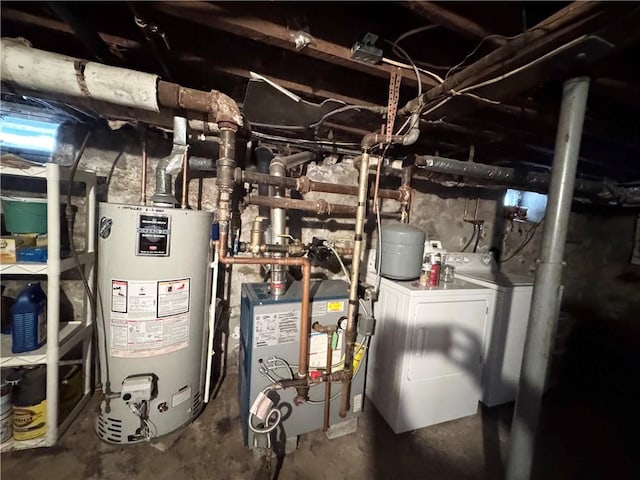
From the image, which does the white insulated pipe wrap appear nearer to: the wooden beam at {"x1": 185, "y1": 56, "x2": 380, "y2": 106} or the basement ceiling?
the basement ceiling

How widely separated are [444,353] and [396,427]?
0.57 metres

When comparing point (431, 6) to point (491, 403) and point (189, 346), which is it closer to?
point (189, 346)

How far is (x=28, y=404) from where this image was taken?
4.46 feet

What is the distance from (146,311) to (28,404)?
85cm

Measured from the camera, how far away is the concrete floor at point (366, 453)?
1.31 metres

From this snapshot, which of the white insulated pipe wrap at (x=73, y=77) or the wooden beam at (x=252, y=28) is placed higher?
the wooden beam at (x=252, y=28)

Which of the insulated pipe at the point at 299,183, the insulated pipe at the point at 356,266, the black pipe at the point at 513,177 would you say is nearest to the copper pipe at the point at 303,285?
the insulated pipe at the point at 356,266

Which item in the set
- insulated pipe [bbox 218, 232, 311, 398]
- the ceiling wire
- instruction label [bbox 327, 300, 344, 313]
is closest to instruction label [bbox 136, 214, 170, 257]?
insulated pipe [bbox 218, 232, 311, 398]

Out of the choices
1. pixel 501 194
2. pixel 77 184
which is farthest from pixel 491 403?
pixel 77 184

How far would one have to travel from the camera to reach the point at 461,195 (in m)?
2.69

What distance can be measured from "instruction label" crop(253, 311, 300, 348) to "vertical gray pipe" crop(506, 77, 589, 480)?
1.08 meters

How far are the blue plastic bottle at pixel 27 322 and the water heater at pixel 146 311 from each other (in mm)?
306

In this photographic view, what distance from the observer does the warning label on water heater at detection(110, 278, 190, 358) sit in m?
1.31

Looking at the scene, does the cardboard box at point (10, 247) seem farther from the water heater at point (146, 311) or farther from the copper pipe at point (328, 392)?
the copper pipe at point (328, 392)
